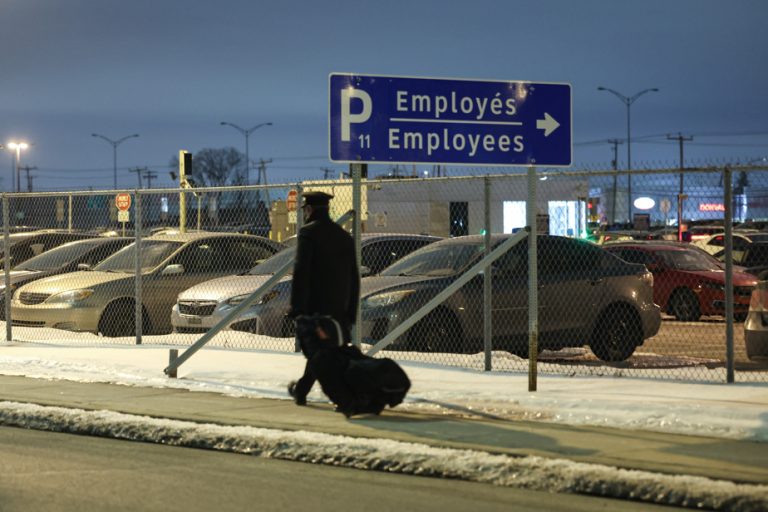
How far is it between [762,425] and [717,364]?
540cm

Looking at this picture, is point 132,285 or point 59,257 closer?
point 132,285

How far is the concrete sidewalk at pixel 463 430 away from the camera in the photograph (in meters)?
7.62

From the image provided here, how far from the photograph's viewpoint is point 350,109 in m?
10.9

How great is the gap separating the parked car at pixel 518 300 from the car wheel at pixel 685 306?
654 centimetres

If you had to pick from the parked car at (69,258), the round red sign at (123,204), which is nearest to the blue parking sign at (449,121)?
the parked car at (69,258)

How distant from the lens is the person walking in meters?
9.52

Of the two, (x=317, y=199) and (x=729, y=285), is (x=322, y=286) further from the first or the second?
(x=729, y=285)

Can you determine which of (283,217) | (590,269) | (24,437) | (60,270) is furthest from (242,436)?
(283,217)

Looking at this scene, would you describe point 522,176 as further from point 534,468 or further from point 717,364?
point 534,468

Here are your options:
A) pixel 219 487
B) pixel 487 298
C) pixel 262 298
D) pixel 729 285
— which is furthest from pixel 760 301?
pixel 219 487

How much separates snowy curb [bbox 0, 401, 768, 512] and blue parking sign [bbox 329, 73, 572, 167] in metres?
3.09

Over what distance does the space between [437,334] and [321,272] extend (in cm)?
413

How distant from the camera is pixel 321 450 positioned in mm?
8172

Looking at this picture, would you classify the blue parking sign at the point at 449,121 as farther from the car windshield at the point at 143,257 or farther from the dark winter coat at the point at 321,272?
the car windshield at the point at 143,257
